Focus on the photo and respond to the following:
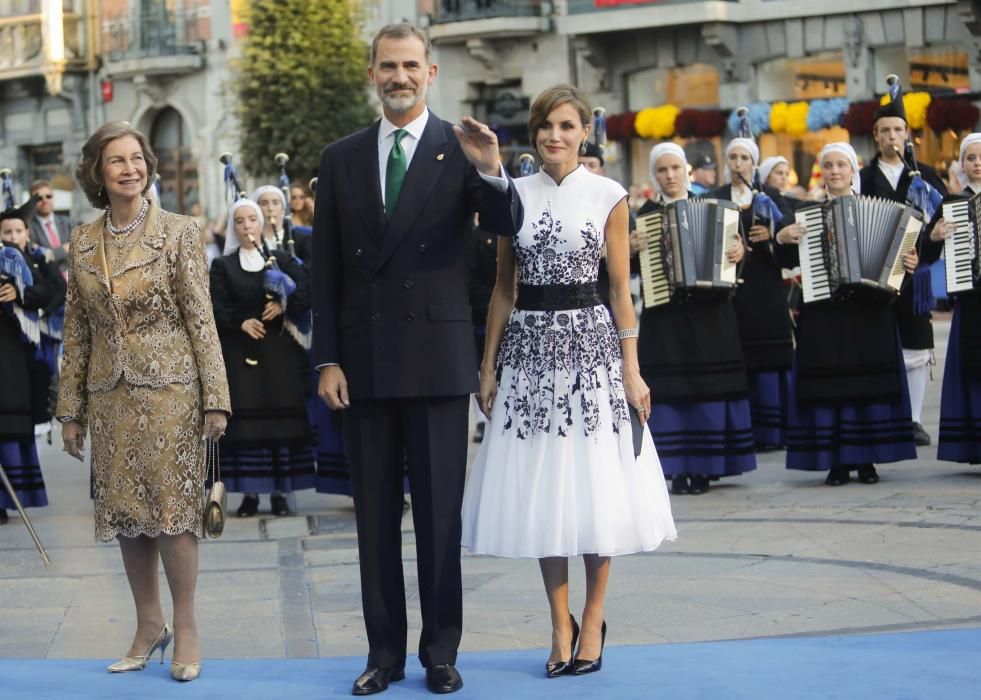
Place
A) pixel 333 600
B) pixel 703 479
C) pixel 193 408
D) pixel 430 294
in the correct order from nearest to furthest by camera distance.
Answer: pixel 430 294, pixel 193 408, pixel 333 600, pixel 703 479

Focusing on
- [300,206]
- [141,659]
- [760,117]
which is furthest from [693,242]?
[760,117]

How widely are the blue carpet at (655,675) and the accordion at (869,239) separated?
433 cm

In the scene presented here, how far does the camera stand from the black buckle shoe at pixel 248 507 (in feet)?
38.9

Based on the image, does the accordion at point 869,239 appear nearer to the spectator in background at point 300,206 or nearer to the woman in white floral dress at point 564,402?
the spectator in background at point 300,206

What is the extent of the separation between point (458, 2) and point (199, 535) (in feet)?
102

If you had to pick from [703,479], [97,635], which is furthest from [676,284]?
[97,635]

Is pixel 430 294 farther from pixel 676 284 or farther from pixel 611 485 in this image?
pixel 676 284

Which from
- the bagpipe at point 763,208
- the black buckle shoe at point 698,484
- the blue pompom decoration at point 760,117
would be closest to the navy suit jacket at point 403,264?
the black buckle shoe at point 698,484

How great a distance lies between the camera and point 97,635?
8109 millimetres

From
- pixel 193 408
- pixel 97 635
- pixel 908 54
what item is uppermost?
pixel 908 54

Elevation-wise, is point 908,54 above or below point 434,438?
above

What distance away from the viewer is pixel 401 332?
6.53 m

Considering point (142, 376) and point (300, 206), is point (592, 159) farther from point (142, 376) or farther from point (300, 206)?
point (142, 376)

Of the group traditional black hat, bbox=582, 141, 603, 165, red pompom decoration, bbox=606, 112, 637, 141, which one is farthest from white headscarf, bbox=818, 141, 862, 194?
red pompom decoration, bbox=606, 112, 637, 141
